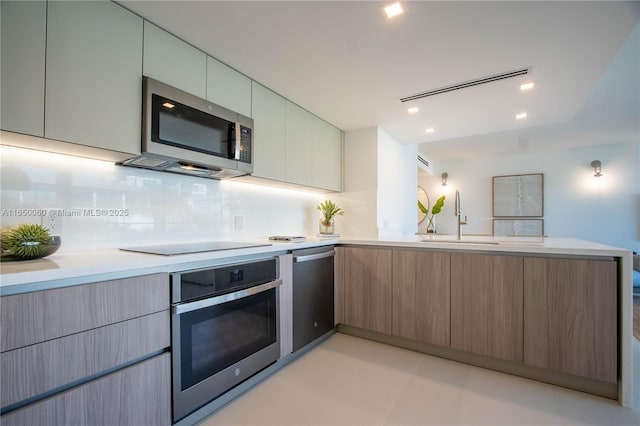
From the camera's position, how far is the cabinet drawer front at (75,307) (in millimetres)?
914

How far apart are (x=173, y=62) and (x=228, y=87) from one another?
39 centimetres

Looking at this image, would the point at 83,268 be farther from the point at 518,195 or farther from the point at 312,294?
the point at 518,195

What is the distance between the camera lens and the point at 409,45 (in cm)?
175

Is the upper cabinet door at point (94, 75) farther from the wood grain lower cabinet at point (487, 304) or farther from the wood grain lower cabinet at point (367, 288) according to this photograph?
the wood grain lower cabinet at point (487, 304)

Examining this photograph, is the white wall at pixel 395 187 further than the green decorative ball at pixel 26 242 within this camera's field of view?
Yes

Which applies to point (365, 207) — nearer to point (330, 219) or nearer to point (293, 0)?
point (330, 219)

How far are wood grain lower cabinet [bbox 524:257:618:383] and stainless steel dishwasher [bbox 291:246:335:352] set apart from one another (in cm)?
145

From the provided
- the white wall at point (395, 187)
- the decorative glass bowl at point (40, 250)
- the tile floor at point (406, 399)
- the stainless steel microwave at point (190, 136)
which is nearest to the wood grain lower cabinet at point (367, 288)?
the tile floor at point (406, 399)

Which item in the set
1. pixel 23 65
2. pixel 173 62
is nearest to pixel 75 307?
pixel 23 65

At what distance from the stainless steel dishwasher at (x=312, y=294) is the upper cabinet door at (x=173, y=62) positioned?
51.5 inches

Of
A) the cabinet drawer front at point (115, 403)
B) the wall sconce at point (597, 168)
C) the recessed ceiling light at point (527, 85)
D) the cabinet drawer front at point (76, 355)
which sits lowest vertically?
the cabinet drawer front at point (115, 403)

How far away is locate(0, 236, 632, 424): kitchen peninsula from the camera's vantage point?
132 cm

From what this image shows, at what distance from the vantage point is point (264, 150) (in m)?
2.26

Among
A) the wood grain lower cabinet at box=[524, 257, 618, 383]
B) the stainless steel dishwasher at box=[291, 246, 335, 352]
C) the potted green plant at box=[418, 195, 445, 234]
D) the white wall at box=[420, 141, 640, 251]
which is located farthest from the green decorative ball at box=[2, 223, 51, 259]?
the white wall at box=[420, 141, 640, 251]
